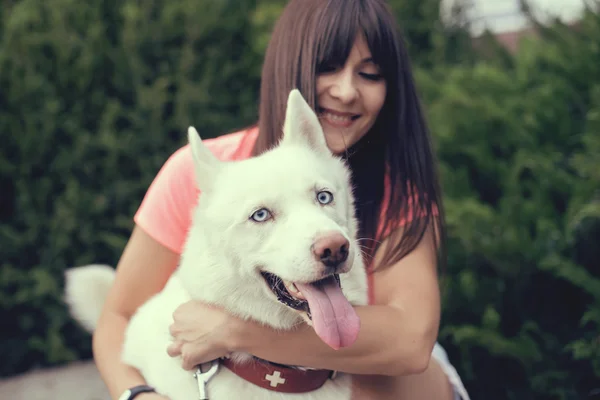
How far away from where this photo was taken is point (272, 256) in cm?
188

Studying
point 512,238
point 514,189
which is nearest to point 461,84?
point 514,189

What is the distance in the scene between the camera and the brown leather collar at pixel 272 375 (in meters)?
2.08

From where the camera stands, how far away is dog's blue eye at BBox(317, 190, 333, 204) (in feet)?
6.63

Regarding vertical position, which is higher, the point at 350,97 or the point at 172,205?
the point at 350,97

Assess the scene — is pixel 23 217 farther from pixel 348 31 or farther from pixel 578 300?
pixel 578 300

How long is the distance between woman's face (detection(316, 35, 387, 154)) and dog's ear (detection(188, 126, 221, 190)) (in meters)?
0.58

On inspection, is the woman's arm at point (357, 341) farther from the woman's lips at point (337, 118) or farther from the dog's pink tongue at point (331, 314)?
the woman's lips at point (337, 118)

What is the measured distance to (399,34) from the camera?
101 inches

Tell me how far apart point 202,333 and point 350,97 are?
98cm

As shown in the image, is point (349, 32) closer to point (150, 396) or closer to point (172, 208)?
point (172, 208)

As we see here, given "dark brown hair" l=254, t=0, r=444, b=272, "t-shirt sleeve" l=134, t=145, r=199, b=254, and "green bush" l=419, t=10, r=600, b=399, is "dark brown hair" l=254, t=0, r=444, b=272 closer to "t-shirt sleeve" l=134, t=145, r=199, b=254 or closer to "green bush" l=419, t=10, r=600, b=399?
"t-shirt sleeve" l=134, t=145, r=199, b=254

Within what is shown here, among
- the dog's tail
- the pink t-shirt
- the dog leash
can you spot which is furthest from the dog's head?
the dog's tail

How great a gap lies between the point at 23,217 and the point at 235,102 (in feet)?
5.80

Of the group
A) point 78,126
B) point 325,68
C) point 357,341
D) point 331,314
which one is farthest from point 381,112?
point 78,126
